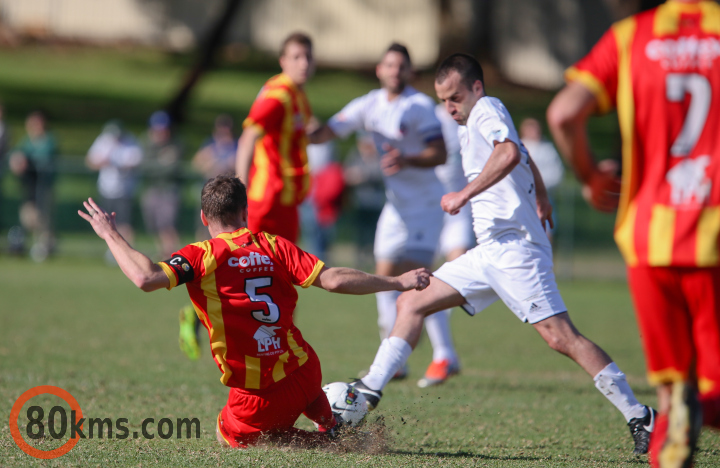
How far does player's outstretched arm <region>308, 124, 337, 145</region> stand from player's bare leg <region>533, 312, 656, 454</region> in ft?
9.37

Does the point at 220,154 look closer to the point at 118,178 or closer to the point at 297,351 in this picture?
the point at 118,178

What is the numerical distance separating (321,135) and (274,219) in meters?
0.82

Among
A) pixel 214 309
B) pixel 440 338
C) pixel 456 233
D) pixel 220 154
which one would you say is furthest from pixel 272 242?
pixel 220 154

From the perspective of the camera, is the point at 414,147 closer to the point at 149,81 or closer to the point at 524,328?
the point at 524,328

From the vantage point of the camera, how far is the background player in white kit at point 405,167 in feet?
22.7

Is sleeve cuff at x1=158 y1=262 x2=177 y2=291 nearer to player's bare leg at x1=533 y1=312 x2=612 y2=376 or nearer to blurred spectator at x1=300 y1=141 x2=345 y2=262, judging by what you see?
player's bare leg at x1=533 y1=312 x2=612 y2=376

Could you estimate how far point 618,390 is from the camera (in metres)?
4.62

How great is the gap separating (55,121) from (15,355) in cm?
2214

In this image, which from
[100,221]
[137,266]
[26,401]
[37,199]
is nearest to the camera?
[137,266]

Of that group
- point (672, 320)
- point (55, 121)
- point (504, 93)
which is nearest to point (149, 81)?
point (55, 121)

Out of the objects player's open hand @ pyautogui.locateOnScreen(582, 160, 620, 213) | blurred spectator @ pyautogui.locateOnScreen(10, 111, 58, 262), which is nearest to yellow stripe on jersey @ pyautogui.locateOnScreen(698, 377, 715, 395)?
player's open hand @ pyautogui.locateOnScreen(582, 160, 620, 213)

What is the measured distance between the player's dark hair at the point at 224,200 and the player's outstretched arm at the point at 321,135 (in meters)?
2.63

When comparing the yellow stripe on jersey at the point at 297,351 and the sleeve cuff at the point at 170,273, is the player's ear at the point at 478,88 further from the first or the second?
the sleeve cuff at the point at 170,273

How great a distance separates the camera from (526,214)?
491cm
